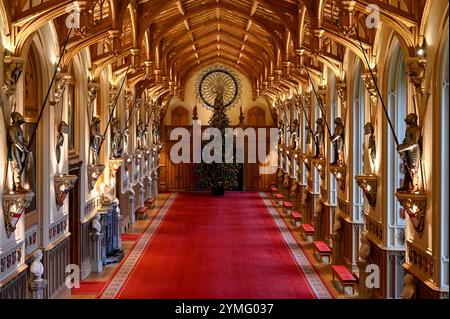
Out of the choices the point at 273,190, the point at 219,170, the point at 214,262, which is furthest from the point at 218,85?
the point at 214,262

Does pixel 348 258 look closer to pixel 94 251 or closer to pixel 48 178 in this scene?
pixel 94 251

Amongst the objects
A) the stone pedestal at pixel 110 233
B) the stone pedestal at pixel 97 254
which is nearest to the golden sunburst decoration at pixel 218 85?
the stone pedestal at pixel 110 233

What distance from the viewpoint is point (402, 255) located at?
477 inches

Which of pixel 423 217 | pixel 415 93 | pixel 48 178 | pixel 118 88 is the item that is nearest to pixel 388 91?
pixel 415 93

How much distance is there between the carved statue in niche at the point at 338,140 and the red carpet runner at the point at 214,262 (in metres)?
2.81

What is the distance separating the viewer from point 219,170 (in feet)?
121

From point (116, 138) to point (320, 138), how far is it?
19.6 feet

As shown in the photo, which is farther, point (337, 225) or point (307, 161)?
point (307, 161)

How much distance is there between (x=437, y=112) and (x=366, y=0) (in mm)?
2486

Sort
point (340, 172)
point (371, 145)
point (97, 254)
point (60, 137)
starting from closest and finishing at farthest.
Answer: point (371, 145), point (60, 137), point (340, 172), point (97, 254)

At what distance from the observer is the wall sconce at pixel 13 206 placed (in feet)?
31.8

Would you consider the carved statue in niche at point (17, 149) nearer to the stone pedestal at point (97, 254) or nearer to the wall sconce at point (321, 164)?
the stone pedestal at point (97, 254)

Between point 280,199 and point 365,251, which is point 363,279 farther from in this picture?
point 280,199

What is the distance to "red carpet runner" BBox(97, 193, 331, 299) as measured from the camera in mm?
14117
